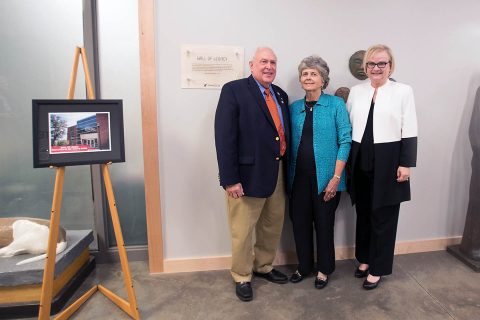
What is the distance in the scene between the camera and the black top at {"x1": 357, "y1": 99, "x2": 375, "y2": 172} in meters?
1.97

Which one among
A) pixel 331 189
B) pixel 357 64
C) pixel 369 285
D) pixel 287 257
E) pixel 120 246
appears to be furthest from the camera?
pixel 287 257

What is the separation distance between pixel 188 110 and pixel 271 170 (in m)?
0.70

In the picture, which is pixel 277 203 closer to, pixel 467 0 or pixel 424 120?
pixel 424 120

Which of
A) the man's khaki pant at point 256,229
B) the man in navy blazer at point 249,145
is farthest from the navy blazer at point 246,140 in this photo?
the man's khaki pant at point 256,229

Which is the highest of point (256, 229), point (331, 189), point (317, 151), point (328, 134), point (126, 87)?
point (126, 87)

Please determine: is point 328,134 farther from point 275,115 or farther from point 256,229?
point 256,229

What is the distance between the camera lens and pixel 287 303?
2.00 meters

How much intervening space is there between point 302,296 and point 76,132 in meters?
1.61

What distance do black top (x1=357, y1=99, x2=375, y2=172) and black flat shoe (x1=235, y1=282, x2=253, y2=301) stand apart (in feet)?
3.38

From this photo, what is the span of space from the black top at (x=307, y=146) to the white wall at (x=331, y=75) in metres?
0.34

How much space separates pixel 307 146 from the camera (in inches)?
77.8

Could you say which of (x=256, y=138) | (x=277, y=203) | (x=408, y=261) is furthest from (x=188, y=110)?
(x=408, y=261)

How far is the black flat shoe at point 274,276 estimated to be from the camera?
2.20 metres

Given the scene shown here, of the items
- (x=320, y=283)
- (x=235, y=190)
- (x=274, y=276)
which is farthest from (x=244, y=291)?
(x=235, y=190)
